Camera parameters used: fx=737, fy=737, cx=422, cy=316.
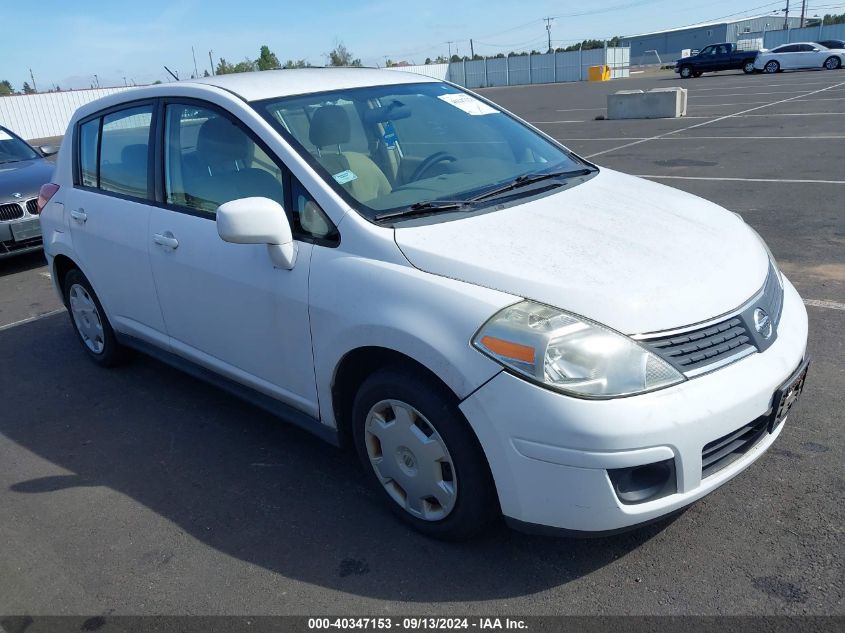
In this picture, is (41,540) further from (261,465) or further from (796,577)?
(796,577)

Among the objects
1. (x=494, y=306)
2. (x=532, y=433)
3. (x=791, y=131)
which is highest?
(x=494, y=306)

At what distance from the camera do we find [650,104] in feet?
62.3

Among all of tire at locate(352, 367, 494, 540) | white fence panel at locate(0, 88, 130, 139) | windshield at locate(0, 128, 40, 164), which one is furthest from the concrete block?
white fence panel at locate(0, 88, 130, 139)

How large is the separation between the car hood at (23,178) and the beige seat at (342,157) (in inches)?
230

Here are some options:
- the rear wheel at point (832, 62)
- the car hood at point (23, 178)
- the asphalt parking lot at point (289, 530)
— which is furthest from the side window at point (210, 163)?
the rear wheel at point (832, 62)

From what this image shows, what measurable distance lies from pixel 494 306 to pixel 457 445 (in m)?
0.51

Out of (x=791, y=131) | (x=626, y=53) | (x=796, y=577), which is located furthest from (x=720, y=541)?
(x=626, y=53)

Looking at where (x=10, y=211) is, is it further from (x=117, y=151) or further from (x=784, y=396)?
(x=784, y=396)

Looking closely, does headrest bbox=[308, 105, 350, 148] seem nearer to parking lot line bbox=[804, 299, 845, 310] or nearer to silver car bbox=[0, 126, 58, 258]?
parking lot line bbox=[804, 299, 845, 310]

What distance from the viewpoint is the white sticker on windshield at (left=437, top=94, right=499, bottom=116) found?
4.04 metres

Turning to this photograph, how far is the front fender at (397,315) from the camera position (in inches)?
98.5

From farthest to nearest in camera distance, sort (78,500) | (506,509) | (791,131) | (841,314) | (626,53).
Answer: (626,53) → (791,131) → (841,314) → (78,500) → (506,509)

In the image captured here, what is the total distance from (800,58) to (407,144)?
128 ft

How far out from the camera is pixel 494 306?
98.3 inches
